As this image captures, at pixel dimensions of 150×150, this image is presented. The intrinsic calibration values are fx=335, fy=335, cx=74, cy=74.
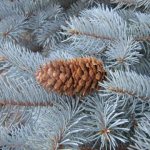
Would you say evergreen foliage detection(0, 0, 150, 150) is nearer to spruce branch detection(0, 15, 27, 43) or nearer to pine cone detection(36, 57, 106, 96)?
pine cone detection(36, 57, 106, 96)

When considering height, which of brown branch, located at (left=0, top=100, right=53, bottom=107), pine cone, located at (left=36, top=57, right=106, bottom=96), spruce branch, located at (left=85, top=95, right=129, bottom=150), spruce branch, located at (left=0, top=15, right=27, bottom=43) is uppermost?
spruce branch, located at (left=0, top=15, right=27, bottom=43)

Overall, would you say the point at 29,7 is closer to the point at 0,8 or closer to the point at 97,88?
the point at 0,8

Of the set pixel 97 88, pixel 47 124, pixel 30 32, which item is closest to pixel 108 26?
pixel 97 88

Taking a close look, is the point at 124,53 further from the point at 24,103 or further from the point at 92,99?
the point at 24,103

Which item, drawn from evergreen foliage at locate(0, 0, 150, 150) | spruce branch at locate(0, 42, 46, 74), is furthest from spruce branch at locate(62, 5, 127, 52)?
spruce branch at locate(0, 42, 46, 74)

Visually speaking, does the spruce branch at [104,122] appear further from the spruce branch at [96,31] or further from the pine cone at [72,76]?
the spruce branch at [96,31]

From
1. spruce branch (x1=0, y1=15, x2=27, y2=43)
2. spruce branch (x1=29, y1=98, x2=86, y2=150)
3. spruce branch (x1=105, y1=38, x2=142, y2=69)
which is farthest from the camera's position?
spruce branch (x1=0, y1=15, x2=27, y2=43)

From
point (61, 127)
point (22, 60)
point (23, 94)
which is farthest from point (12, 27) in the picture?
point (61, 127)

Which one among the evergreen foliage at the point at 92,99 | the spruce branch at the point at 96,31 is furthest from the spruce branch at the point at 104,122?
the spruce branch at the point at 96,31

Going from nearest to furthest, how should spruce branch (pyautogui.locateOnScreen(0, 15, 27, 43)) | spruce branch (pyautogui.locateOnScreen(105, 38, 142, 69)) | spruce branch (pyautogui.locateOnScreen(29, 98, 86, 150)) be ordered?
1. spruce branch (pyautogui.locateOnScreen(29, 98, 86, 150))
2. spruce branch (pyautogui.locateOnScreen(105, 38, 142, 69))
3. spruce branch (pyautogui.locateOnScreen(0, 15, 27, 43))
